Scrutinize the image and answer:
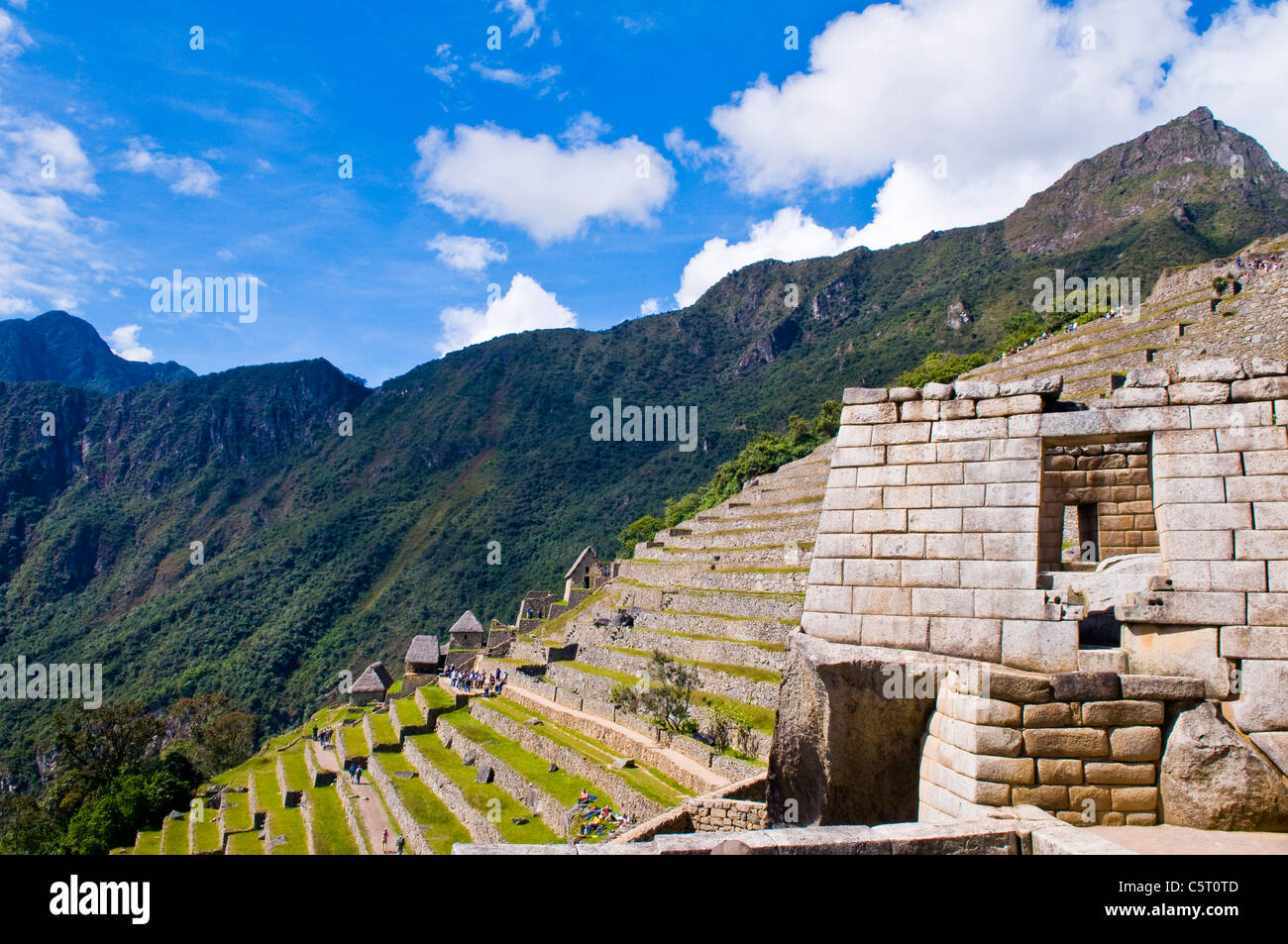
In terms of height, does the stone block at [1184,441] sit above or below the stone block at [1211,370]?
below

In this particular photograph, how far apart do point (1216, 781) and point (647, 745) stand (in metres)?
16.6

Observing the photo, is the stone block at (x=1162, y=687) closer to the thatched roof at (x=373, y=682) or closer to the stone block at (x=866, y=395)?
the stone block at (x=866, y=395)

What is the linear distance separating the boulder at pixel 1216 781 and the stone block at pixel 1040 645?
74 centimetres

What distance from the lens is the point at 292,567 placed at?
10675 centimetres

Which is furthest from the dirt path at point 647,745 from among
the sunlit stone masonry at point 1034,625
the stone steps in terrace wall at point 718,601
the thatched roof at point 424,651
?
the thatched roof at point 424,651

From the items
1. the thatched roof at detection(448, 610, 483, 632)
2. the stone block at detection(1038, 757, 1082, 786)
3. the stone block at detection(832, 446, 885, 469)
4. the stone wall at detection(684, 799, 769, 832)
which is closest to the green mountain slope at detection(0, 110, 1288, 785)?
the thatched roof at detection(448, 610, 483, 632)

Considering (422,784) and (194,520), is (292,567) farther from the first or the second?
(422,784)

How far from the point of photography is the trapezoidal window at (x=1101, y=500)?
22.8ft

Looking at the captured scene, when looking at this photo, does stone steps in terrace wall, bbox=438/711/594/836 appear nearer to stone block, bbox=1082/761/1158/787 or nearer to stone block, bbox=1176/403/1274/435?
stone block, bbox=1082/761/1158/787

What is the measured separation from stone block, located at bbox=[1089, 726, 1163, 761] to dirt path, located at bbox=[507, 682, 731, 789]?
1251cm

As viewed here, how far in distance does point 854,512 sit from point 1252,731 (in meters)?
2.95

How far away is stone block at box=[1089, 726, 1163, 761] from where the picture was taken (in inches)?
185
